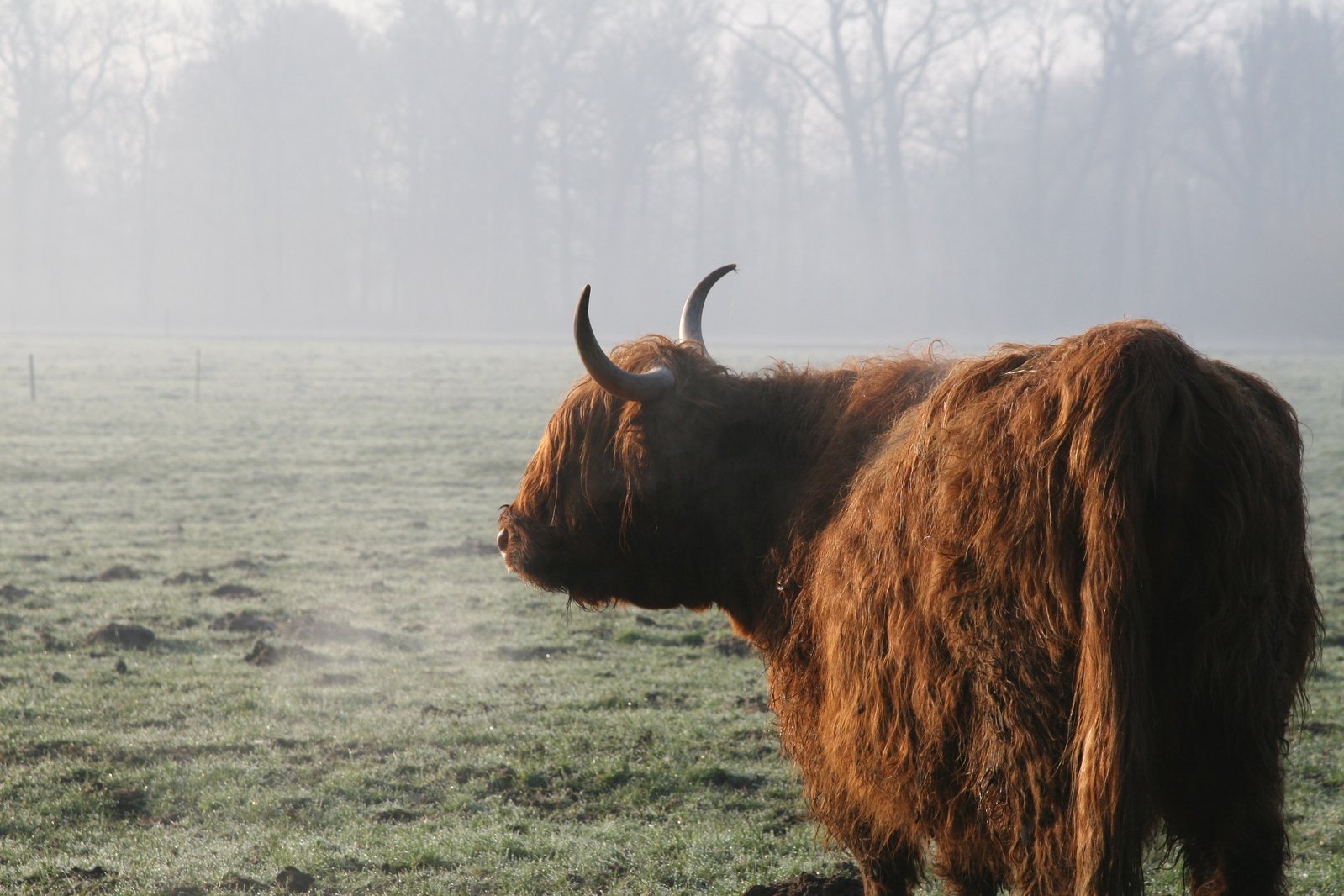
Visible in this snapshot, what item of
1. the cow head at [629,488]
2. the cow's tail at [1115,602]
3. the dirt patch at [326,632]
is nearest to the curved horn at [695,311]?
the cow head at [629,488]

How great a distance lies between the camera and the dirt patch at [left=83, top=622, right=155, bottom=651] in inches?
287

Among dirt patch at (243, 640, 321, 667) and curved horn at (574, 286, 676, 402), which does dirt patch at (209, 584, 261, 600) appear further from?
curved horn at (574, 286, 676, 402)

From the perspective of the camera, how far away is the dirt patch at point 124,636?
287 inches

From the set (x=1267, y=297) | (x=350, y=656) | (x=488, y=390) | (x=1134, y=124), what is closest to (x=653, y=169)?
(x=1134, y=124)

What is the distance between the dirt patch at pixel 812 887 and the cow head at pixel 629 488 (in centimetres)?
112

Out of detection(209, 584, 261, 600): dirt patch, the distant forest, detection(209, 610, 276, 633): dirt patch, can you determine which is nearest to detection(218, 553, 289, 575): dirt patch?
detection(209, 584, 261, 600): dirt patch

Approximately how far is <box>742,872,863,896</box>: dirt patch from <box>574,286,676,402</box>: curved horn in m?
1.85

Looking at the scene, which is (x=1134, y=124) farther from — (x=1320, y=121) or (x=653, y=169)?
(x=653, y=169)

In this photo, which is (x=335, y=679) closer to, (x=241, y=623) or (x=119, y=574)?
(x=241, y=623)

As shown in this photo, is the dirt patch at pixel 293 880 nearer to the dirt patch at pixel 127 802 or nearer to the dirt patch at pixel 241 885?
the dirt patch at pixel 241 885

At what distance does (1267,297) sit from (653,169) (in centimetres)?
3395

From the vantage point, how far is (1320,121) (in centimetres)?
6250

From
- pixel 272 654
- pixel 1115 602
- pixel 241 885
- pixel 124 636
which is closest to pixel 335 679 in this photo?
pixel 272 654

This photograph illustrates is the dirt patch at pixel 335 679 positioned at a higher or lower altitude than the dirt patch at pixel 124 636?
lower
